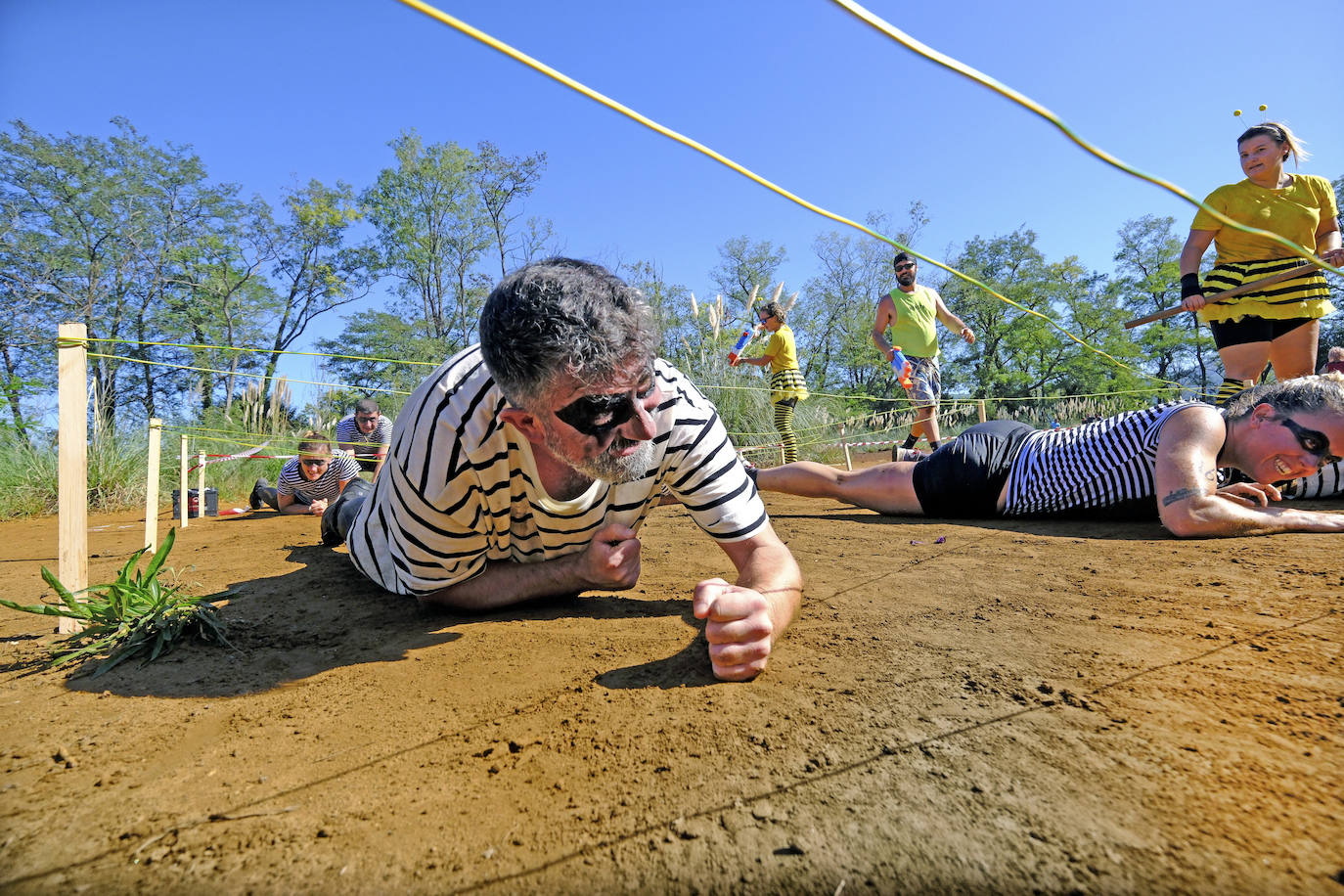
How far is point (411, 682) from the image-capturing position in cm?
133

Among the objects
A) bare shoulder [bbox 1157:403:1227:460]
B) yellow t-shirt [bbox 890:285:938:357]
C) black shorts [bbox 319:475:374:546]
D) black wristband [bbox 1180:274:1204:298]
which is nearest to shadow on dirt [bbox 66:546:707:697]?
black shorts [bbox 319:475:374:546]

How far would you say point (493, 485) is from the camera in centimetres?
147

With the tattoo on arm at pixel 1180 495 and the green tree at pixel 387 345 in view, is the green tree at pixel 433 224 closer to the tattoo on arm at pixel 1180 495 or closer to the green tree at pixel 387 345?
the green tree at pixel 387 345

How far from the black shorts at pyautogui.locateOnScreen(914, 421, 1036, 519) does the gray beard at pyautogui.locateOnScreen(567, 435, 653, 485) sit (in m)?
2.07

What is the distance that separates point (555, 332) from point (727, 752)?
810 mm

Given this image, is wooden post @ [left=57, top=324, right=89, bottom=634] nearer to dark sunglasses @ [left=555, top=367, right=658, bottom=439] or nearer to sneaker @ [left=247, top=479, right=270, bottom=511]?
dark sunglasses @ [left=555, top=367, right=658, bottom=439]

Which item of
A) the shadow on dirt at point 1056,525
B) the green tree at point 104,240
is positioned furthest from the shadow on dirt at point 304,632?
the green tree at point 104,240

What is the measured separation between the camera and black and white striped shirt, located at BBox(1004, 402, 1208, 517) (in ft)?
7.96

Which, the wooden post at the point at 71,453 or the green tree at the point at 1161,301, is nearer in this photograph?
the wooden post at the point at 71,453

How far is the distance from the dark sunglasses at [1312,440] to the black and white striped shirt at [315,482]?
216 inches

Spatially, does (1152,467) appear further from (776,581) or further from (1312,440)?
(776,581)

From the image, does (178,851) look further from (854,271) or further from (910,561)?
(854,271)

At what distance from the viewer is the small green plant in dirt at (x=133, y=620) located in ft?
5.14

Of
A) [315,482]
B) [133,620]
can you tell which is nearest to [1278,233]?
[133,620]
